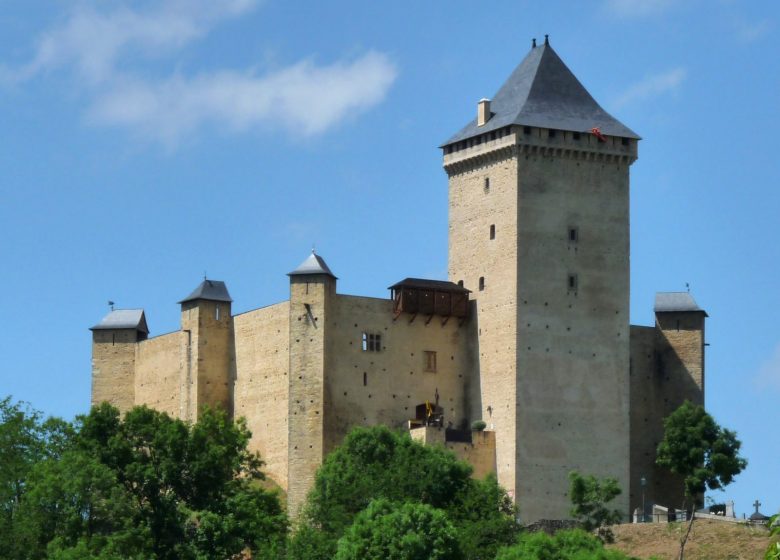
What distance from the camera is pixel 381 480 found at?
8269 cm

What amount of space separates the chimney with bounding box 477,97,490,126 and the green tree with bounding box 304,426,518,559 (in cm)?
1344

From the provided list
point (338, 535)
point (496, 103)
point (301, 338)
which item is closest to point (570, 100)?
point (496, 103)

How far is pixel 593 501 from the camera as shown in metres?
83.2

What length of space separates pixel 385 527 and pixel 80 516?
10334 millimetres

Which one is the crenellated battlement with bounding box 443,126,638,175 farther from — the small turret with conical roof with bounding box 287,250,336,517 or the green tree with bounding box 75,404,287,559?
the green tree with bounding box 75,404,287,559

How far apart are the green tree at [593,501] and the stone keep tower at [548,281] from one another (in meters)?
4.19

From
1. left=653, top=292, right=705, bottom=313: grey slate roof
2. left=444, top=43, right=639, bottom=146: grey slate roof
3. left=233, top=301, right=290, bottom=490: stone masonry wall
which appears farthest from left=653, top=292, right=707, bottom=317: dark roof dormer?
left=233, top=301, right=290, bottom=490: stone masonry wall

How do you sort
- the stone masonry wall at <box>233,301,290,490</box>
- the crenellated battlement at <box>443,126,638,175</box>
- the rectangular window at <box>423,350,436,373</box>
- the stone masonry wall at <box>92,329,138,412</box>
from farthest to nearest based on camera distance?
1. the stone masonry wall at <box>92,329,138,412</box>
2. the rectangular window at <box>423,350,436,373</box>
3. the crenellated battlement at <box>443,126,638,175</box>
4. the stone masonry wall at <box>233,301,290,490</box>

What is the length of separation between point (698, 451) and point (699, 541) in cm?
823

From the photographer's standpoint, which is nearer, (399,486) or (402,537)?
(402,537)

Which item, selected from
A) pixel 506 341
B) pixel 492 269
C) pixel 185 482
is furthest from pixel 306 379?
pixel 185 482

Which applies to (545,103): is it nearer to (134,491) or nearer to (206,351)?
(206,351)

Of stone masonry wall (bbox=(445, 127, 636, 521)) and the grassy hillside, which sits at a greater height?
stone masonry wall (bbox=(445, 127, 636, 521))

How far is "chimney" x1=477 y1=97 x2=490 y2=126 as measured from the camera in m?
92.5
